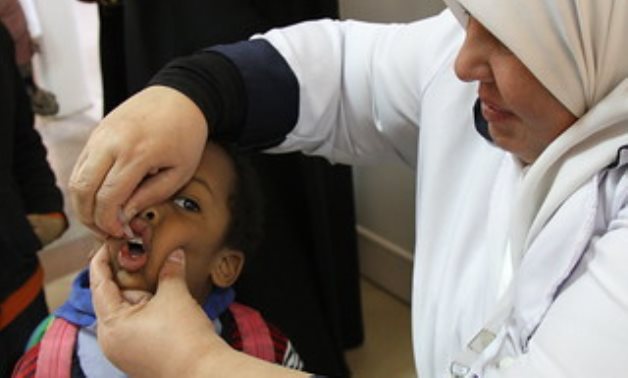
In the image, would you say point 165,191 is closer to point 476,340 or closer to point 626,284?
point 476,340

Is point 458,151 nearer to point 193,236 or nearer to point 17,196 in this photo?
point 193,236

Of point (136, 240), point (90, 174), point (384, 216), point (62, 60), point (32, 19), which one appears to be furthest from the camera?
point (62, 60)

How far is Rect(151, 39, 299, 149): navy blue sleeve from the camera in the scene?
825mm

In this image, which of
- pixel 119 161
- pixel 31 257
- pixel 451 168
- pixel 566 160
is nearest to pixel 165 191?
pixel 119 161

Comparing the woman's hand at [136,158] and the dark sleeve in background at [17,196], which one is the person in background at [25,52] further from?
the woman's hand at [136,158]

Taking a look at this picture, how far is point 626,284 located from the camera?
0.48m

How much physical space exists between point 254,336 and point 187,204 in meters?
0.25

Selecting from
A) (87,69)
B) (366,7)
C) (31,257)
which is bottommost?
(87,69)

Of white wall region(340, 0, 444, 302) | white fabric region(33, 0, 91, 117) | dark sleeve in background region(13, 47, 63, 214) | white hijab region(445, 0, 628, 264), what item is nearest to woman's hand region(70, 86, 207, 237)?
white hijab region(445, 0, 628, 264)

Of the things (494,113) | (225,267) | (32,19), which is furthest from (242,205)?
(32,19)

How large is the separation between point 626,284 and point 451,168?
334 millimetres

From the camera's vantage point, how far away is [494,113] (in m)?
0.65


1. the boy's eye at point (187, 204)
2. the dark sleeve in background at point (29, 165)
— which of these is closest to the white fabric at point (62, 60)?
the dark sleeve in background at point (29, 165)

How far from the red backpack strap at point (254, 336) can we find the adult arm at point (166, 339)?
268 millimetres
